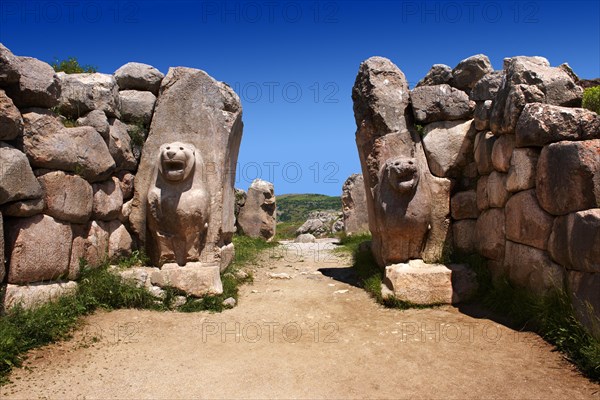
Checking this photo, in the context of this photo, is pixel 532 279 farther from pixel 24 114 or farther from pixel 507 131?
pixel 24 114

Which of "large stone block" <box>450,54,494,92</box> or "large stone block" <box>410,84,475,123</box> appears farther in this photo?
"large stone block" <box>450,54,494,92</box>

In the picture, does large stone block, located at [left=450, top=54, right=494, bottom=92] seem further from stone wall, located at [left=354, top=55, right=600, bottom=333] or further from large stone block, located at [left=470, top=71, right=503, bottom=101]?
large stone block, located at [left=470, top=71, right=503, bottom=101]

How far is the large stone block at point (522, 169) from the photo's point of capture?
183 inches

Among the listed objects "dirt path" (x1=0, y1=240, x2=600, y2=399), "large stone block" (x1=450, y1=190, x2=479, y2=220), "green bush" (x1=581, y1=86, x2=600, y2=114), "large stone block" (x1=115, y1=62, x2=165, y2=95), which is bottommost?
"dirt path" (x1=0, y1=240, x2=600, y2=399)

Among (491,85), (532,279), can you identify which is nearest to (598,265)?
(532,279)

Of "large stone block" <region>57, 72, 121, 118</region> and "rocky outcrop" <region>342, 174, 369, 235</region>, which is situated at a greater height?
"large stone block" <region>57, 72, 121, 118</region>

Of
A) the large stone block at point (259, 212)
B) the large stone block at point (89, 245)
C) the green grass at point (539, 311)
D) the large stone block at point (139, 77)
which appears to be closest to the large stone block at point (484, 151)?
the green grass at point (539, 311)

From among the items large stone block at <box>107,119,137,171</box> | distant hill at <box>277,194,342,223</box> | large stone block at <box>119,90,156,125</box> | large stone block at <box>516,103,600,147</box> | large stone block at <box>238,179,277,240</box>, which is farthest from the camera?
distant hill at <box>277,194,342,223</box>

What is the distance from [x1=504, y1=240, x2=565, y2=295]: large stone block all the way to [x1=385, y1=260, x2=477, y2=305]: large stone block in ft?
1.80

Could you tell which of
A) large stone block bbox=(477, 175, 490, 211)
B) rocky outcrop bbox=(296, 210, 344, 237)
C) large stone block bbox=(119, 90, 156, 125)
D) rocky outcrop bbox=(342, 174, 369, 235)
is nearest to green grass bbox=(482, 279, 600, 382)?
large stone block bbox=(477, 175, 490, 211)

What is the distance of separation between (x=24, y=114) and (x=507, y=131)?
4874mm

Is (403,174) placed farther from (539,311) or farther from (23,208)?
(23,208)

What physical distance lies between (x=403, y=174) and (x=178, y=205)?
268 centimetres

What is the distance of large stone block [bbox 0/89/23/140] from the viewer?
4.09 m
